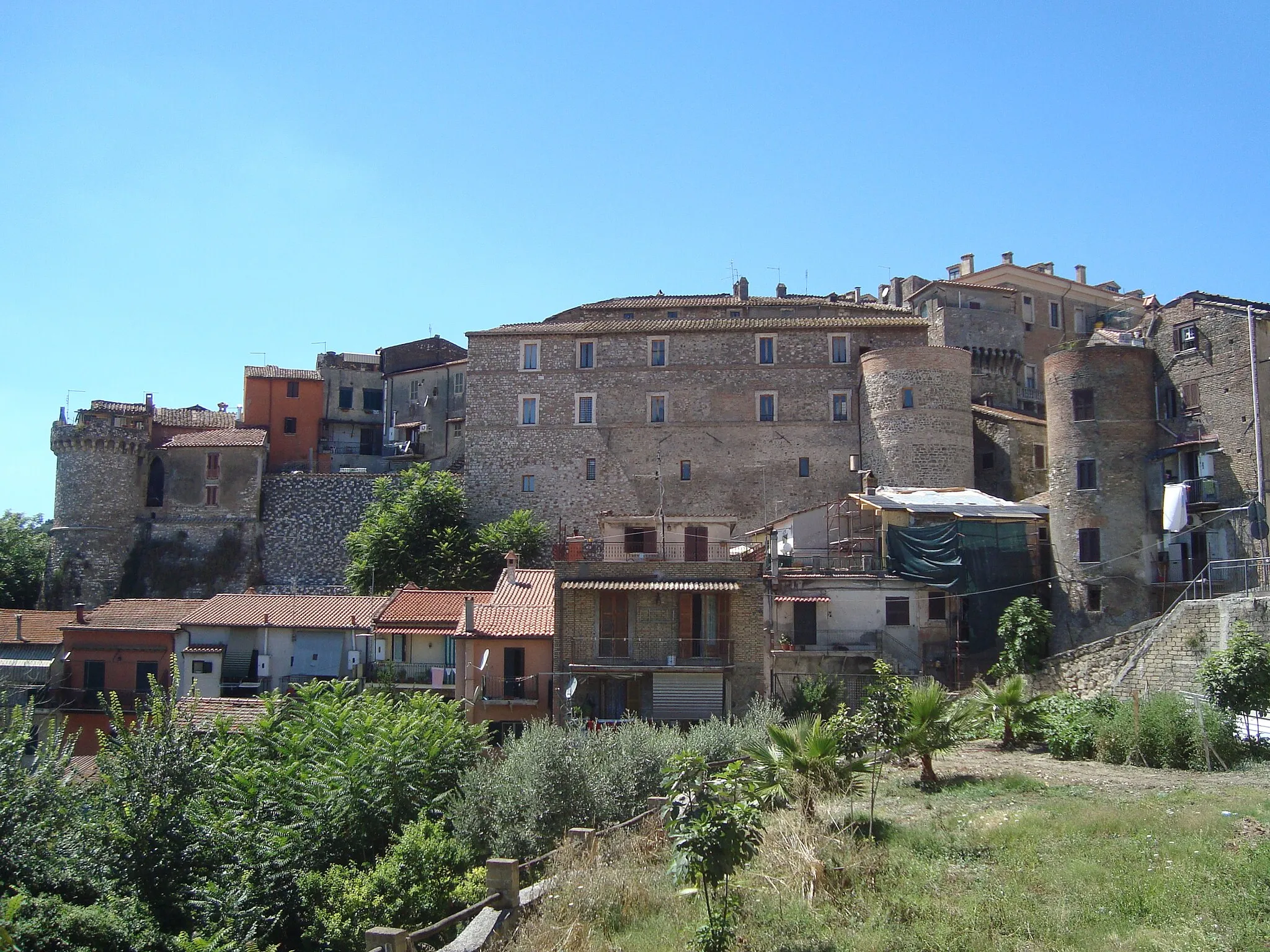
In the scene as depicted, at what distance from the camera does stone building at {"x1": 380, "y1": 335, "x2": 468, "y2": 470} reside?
49.3 m

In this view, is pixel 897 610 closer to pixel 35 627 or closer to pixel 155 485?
pixel 35 627

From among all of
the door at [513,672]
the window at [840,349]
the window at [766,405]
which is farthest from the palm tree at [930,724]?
the window at [840,349]

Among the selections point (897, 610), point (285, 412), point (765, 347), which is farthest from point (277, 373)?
point (897, 610)

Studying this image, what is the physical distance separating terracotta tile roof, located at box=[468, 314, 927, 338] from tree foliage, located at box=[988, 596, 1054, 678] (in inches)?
639

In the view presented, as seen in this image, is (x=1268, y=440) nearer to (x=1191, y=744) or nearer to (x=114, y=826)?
(x=1191, y=744)

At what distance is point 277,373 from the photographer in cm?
4956

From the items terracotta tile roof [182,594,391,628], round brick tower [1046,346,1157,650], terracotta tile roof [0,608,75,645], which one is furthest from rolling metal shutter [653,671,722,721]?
terracotta tile roof [0,608,75,645]

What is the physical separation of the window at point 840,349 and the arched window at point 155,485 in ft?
97.4

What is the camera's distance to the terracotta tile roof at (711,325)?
4141 cm

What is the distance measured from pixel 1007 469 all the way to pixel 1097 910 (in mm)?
28897

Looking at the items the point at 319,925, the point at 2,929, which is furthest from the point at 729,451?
the point at 2,929

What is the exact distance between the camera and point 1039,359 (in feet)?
162

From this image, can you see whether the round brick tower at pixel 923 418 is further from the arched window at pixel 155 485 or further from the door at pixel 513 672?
the arched window at pixel 155 485

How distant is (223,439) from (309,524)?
5.46 m
